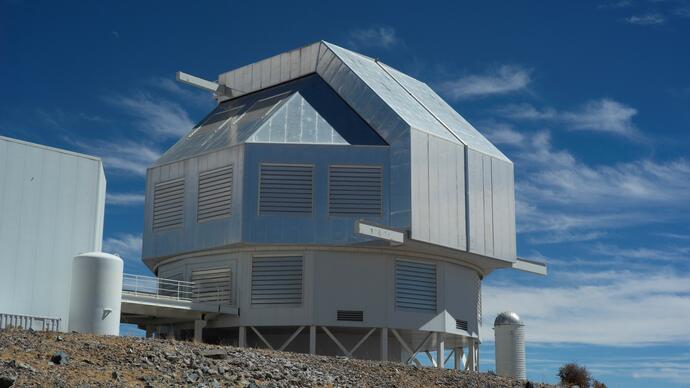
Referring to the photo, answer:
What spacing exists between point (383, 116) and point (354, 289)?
288 inches

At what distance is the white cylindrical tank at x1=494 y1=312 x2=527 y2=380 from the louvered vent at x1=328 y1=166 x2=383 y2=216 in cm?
838

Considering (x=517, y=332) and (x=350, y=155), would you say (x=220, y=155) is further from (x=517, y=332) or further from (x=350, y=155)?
(x=517, y=332)

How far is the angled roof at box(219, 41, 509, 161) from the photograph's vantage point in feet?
133

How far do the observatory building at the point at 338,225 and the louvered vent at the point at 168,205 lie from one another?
0.24 feet

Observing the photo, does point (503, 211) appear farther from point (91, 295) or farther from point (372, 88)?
point (91, 295)

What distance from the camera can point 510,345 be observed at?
41.7 m

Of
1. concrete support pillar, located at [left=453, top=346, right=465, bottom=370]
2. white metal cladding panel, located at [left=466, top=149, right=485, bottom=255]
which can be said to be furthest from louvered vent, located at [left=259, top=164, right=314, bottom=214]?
concrete support pillar, located at [left=453, top=346, right=465, bottom=370]

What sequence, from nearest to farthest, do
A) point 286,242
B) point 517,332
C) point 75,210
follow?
point 75,210, point 286,242, point 517,332

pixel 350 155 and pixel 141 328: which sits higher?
pixel 350 155

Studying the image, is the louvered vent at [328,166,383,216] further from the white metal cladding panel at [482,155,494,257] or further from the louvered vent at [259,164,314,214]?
the white metal cladding panel at [482,155,494,257]

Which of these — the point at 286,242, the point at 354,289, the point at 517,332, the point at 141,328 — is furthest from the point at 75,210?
the point at 517,332

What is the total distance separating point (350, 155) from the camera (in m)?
38.8

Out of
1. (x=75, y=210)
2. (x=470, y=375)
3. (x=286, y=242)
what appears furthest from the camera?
(x=286, y=242)

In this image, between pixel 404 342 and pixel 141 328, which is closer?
pixel 404 342
